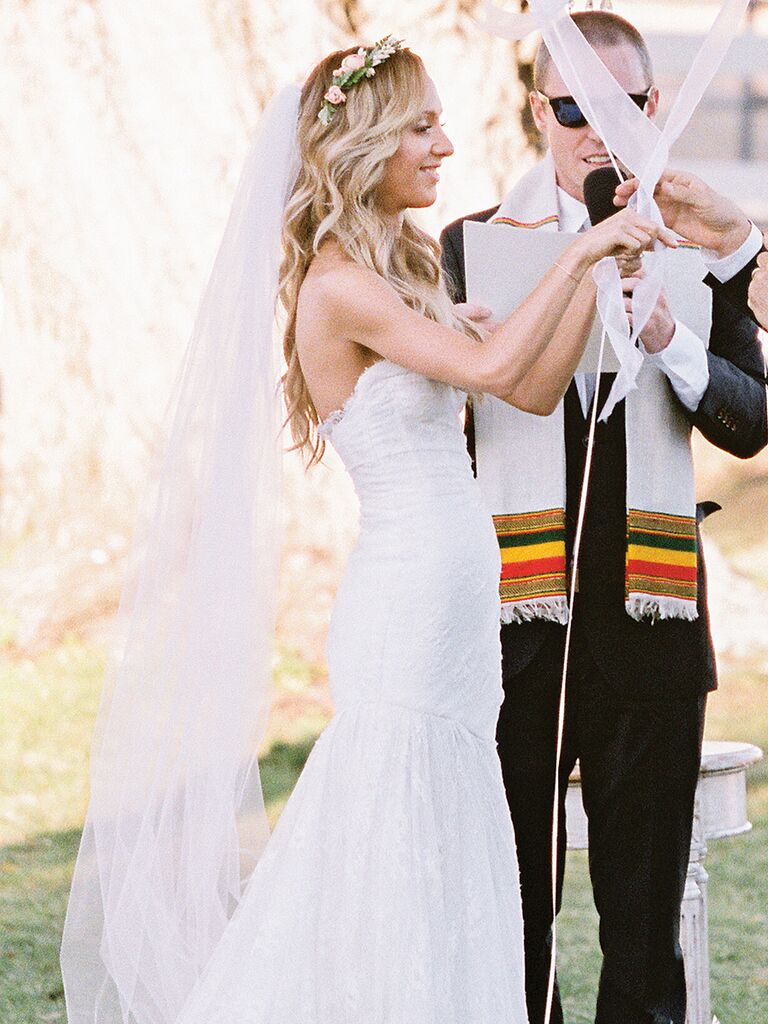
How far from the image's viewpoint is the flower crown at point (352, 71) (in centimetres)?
277

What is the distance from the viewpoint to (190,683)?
305 centimetres

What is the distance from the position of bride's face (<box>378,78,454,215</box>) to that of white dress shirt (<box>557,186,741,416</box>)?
1.56ft

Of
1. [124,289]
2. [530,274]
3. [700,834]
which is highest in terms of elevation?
[124,289]

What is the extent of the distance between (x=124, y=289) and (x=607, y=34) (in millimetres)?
4758

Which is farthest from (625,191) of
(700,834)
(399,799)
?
(700,834)

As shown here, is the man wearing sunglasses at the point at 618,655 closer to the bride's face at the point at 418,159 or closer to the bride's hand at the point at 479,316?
the bride's hand at the point at 479,316

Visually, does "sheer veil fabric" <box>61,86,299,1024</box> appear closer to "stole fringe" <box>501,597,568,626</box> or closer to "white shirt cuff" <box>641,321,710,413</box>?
"stole fringe" <box>501,597,568,626</box>

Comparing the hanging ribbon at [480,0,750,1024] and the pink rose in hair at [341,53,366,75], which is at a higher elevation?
the pink rose in hair at [341,53,366,75]

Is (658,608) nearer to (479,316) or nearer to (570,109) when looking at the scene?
(479,316)

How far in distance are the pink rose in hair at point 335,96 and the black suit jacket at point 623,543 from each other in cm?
68

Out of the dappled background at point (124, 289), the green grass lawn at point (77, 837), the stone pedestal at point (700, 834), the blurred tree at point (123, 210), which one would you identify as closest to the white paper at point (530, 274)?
the stone pedestal at point (700, 834)

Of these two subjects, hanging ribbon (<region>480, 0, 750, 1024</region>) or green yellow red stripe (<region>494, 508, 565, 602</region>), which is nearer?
hanging ribbon (<region>480, 0, 750, 1024</region>)

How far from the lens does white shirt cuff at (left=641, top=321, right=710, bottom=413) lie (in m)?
2.88

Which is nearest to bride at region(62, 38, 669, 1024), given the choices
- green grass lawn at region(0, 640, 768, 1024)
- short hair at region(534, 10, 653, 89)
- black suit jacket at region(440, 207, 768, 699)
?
black suit jacket at region(440, 207, 768, 699)
